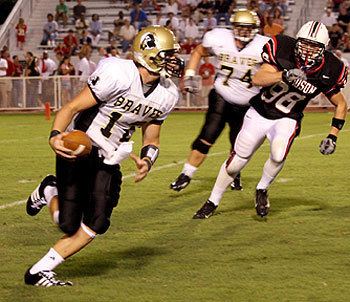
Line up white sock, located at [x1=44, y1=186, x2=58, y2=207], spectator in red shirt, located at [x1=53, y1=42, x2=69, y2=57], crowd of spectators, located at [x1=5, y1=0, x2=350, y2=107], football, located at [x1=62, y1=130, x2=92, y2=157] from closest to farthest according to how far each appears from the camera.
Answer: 1. football, located at [x1=62, y1=130, x2=92, y2=157]
2. white sock, located at [x1=44, y1=186, x2=58, y2=207]
3. crowd of spectators, located at [x1=5, y1=0, x2=350, y2=107]
4. spectator in red shirt, located at [x1=53, y1=42, x2=69, y2=57]

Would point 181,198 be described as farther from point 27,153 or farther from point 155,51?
point 27,153

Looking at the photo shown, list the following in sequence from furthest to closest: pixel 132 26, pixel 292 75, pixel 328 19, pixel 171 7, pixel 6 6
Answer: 1. pixel 6 6
2. pixel 171 7
3. pixel 132 26
4. pixel 328 19
5. pixel 292 75

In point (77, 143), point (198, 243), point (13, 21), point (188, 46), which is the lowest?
point (13, 21)

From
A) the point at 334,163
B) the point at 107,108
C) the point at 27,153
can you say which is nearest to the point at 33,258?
the point at 107,108

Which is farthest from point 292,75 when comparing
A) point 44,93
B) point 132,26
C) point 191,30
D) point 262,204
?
Result: point 132,26

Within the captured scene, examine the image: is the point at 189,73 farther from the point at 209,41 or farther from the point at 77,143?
the point at 77,143

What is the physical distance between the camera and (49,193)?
6.51m

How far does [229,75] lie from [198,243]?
2491 mm

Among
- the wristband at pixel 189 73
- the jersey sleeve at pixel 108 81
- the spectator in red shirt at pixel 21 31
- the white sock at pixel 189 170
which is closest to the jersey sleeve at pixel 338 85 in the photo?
the wristband at pixel 189 73

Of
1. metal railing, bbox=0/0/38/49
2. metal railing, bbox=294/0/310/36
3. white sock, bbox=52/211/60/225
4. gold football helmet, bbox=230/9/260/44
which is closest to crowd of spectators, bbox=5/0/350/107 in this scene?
metal railing, bbox=294/0/310/36

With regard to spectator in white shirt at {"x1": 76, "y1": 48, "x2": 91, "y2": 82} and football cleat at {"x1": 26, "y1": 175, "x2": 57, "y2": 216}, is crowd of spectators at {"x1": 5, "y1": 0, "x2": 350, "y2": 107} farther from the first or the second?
football cleat at {"x1": 26, "y1": 175, "x2": 57, "y2": 216}

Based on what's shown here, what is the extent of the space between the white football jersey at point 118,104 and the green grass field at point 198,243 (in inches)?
31.4

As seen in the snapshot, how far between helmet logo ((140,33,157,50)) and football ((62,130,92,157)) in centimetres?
65

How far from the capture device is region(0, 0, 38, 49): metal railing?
27.7 meters
